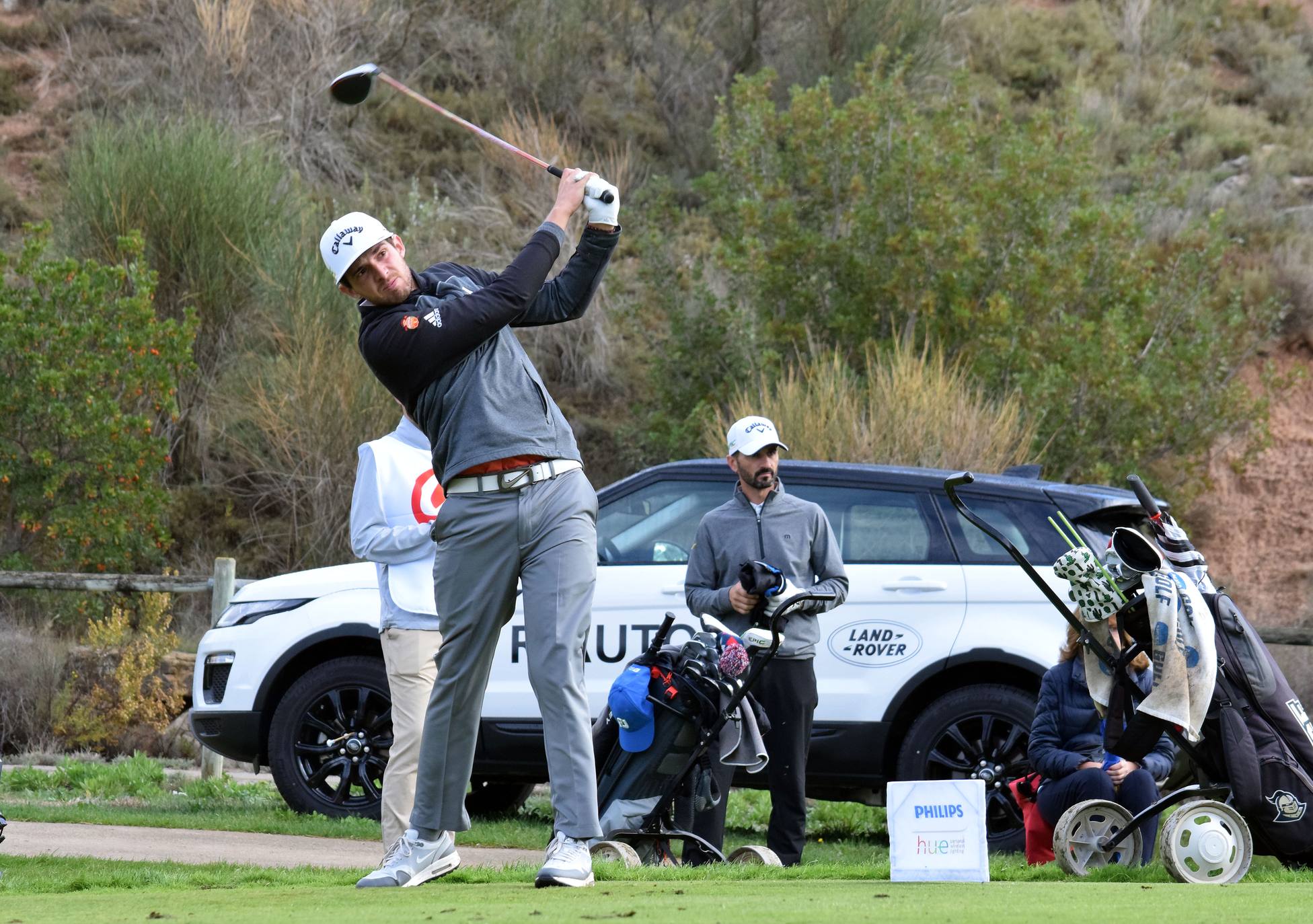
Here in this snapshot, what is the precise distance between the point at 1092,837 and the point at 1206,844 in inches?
22.0

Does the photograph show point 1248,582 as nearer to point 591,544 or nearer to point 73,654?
point 73,654

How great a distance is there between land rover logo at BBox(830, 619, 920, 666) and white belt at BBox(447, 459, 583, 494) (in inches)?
147

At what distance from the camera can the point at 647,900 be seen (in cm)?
491

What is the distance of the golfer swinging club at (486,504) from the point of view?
5.52 metres

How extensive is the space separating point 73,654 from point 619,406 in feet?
35.3

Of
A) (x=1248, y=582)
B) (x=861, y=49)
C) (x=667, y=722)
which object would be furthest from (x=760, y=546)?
(x=861, y=49)

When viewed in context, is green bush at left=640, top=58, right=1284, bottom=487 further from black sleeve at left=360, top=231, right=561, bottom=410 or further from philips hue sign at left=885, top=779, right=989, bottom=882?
black sleeve at left=360, top=231, right=561, bottom=410

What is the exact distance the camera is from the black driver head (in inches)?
281

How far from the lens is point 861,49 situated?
2961cm

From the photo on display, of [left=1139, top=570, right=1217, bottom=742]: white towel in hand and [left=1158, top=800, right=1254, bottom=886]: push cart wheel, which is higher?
[left=1139, top=570, right=1217, bottom=742]: white towel in hand

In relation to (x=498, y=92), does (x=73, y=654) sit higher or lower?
lower

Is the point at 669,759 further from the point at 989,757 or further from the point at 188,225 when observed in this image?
the point at 188,225

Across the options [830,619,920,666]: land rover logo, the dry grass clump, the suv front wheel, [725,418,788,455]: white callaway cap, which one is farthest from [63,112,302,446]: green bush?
[725,418,788,455]: white callaway cap

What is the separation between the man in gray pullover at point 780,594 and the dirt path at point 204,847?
1322 mm
